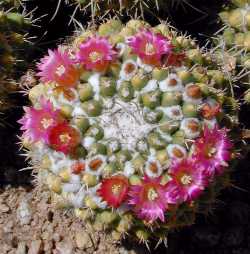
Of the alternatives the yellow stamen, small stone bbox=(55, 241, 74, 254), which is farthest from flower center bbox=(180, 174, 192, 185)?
small stone bbox=(55, 241, 74, 254)

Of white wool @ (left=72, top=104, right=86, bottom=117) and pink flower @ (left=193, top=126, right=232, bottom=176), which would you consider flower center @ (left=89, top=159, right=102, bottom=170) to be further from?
pink flower @ (left=193, top=126, right=232, bottom=176)

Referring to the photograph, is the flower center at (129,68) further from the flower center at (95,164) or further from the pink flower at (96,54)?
the flower center at (95,164)

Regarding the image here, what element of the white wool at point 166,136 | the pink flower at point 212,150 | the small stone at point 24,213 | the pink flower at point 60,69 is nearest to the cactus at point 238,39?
the pink flower at point 212,150

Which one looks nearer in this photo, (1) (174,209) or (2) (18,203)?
(1) (174,209)

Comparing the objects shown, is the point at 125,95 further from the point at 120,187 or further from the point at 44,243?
the point at 44,243

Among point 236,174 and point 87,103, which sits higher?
point 87,103

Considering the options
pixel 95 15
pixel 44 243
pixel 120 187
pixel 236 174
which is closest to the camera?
pixel 120 187

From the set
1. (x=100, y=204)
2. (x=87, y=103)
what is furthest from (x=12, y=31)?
(x=100, y=204)
